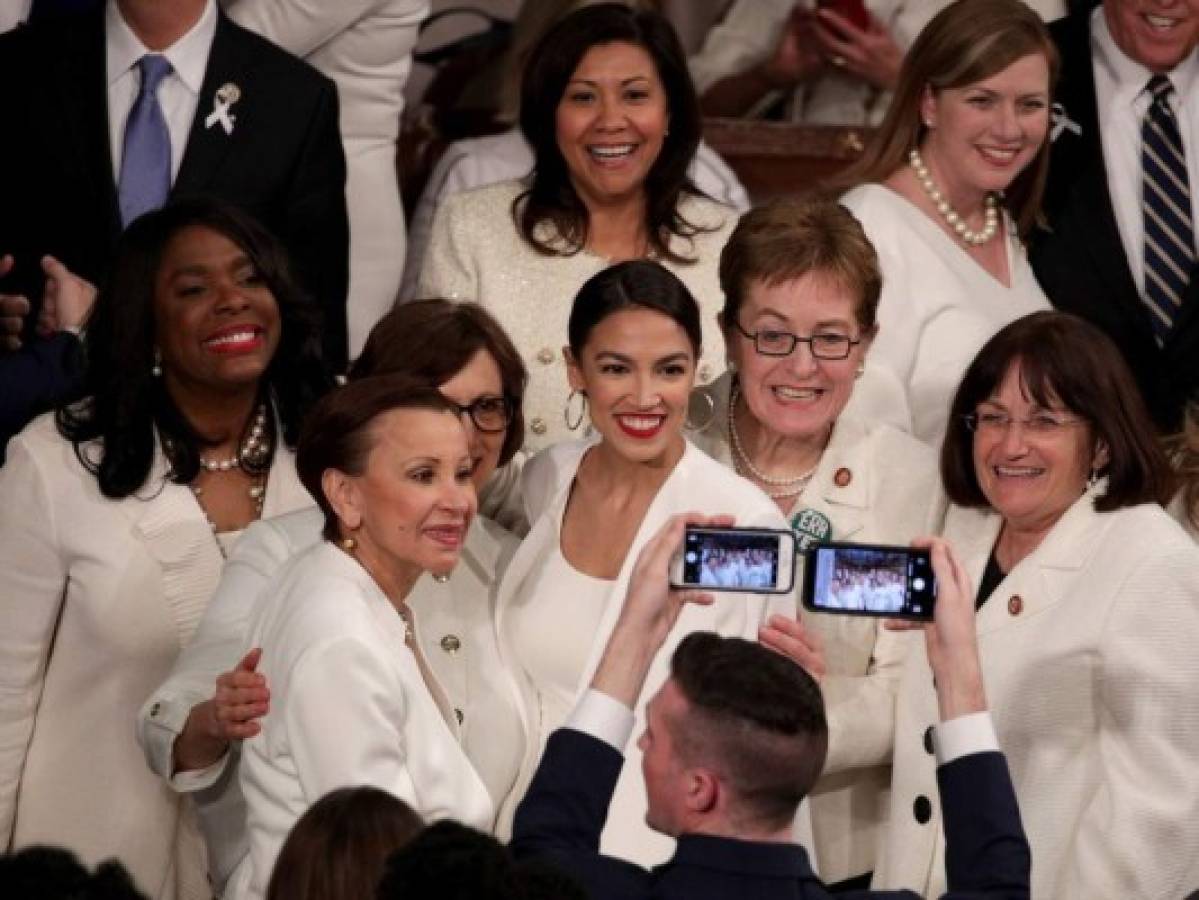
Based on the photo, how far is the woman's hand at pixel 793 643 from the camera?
461cm

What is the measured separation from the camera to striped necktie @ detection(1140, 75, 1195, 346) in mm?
6340

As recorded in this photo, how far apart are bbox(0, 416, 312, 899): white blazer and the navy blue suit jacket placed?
135 cm

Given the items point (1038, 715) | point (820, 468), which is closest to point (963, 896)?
point (1038, 715)

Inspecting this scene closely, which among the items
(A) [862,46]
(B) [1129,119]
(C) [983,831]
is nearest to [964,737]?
(C) [983,831]

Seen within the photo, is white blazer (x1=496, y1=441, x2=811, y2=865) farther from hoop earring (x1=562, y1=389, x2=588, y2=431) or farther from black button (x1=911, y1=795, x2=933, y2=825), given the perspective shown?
hoop earring (x1=562, y1=389, x2=588, y2=431)

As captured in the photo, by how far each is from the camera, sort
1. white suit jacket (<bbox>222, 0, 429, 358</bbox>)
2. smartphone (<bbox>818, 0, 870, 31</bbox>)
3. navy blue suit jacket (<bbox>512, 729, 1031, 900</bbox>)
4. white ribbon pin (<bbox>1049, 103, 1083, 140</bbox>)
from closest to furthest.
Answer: navy blue suit jacket (<bbox>512, 729, 1031, 900</bbox>)
white ribbon pin (<bbox>1049, 103, 1083, 140</bbox>)
white suit jacket (<bbox>222, 0, 429, 358</bbox>)
smartphone (<bbox>818, 0, 870, 31</bbox>)

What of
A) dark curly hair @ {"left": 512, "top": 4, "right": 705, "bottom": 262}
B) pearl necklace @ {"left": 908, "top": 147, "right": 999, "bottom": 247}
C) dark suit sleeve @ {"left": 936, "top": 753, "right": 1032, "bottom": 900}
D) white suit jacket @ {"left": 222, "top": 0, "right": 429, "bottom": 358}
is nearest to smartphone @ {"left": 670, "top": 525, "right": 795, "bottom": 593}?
dark suit sleeve @ {"left": 936, "top": 753, "right": 1032, "bottom": 900}

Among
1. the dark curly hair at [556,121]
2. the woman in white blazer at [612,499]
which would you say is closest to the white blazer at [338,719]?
the woman in white blazer at [612,499]

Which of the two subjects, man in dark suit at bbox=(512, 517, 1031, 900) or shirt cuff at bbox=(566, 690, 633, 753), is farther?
shirt cuff at bbox=(566, 690, 633, 753)

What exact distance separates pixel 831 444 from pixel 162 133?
1.58 meters

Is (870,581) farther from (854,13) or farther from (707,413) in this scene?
(854,13)

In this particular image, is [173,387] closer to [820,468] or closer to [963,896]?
[820,468]

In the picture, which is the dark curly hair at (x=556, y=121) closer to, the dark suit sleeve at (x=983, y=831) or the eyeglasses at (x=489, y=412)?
the eyeglasses at (x=489, y=412)

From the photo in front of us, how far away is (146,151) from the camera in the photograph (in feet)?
20.0
